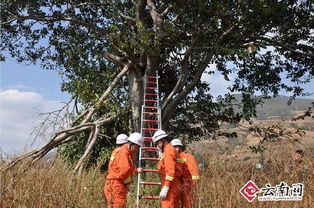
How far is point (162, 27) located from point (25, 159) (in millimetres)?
5913

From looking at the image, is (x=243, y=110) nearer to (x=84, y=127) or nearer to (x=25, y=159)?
(x=84, y=127)

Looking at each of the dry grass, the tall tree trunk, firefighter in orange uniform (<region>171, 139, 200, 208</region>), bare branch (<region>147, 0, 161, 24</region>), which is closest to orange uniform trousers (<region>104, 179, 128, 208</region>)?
the dry grass

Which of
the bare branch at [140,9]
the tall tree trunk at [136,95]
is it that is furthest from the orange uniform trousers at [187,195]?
the bare branch at [140,9]

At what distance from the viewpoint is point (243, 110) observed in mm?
14617

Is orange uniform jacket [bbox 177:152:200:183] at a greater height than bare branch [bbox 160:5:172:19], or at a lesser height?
lesser

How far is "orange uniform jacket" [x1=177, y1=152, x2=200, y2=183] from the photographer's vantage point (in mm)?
7604

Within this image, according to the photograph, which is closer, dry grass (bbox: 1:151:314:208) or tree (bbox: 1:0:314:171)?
dry grass (bbox: 1:151:314:208)

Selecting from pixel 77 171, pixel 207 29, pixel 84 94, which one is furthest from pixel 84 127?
pixel 207 29

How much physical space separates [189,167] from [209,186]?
1742 mm

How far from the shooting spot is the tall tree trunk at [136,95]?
12586 mm

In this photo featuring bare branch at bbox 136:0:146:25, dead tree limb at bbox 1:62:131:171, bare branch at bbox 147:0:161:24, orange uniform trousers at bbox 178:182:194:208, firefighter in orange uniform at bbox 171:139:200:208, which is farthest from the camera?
bare branch at bbox 136:0:146:25

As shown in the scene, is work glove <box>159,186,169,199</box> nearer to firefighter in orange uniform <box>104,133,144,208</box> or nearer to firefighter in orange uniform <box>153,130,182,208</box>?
firefighter in orange uniform <box>153,130,182,208</box>

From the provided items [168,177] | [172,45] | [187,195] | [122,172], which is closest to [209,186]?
[187,195]

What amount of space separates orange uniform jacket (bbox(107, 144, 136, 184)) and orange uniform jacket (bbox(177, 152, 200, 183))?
0.98 metres
